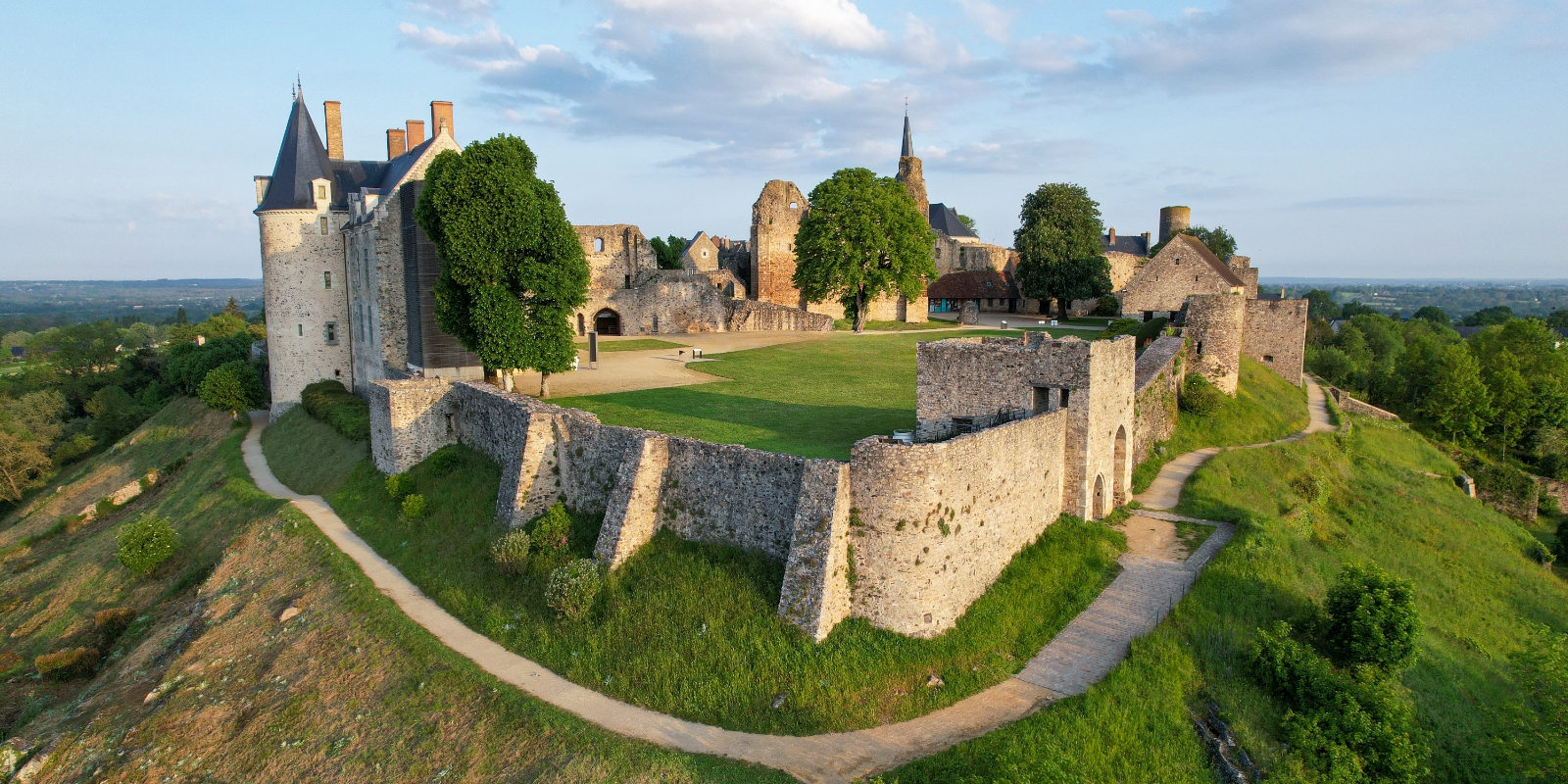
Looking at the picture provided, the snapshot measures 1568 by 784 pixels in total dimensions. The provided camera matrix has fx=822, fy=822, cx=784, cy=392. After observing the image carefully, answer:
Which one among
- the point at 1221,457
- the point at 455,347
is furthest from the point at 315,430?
the point at 1221,457

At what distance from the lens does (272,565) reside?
21.4m

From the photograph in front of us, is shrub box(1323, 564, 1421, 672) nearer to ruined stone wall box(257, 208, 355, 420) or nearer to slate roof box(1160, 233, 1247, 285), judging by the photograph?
slate roof box(1160, 233, 1247, 285)

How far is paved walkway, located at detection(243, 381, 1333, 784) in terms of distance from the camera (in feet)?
39.2

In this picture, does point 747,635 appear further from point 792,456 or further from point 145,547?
point 145,547

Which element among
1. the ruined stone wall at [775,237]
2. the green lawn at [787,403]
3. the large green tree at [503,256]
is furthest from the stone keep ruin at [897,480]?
the ruined stone wall at [775,237]

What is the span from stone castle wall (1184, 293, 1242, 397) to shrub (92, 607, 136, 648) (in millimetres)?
33710

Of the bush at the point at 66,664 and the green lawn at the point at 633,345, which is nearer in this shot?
the bush at the point at 66,664

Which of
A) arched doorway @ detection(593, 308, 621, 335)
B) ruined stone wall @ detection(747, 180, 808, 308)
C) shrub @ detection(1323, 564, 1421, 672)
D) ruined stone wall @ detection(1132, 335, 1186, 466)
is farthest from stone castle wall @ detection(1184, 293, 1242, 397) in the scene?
arched doorway @ detection(593, 308, 621, 335)

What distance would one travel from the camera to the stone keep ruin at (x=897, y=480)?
1423 cm

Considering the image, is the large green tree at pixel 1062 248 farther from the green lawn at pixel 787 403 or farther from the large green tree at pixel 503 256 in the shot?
the large green tree at pixel 503 256

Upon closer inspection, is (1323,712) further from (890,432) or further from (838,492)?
(890,432)

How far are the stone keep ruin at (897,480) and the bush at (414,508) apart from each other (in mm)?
2195

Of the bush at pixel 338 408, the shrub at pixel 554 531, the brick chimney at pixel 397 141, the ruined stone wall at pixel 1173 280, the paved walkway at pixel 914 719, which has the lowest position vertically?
the paved walkway at pixel 914 719

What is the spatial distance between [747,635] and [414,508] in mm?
12247
